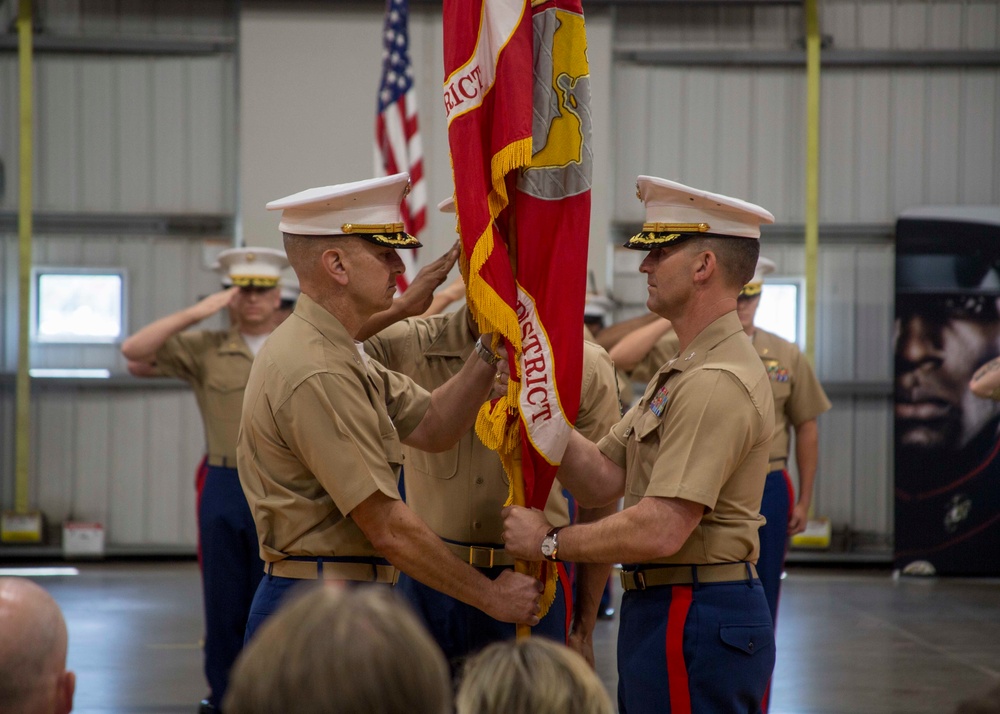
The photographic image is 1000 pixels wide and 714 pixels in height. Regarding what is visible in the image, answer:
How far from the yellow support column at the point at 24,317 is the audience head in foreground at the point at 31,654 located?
784cm

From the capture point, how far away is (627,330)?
6020 millimetres

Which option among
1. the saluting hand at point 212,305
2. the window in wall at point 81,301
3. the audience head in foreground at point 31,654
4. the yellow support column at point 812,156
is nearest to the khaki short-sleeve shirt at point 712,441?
the audience head in foreground at point 31,654

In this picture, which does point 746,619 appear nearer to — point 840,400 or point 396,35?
point 396,35

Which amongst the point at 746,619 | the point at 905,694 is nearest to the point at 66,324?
the point at 905,694

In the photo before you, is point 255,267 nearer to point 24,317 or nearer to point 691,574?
point 691,574

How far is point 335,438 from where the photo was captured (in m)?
2.29

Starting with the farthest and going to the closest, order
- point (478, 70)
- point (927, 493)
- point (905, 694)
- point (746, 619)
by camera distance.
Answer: point (927, 493) → point (905, 694) → point (478, 70) → point (746, 619)

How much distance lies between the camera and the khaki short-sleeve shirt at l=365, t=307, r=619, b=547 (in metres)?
2.99

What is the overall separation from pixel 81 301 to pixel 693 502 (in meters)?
7.64

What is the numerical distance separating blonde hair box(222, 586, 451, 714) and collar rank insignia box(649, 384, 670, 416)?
1472 millimetres

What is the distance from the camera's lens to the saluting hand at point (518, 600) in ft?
7.93

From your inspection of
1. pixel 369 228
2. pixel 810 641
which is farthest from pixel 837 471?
pixel 369 228

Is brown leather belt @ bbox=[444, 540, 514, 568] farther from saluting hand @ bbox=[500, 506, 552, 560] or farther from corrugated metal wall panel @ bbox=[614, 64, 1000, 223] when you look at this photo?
corrugated metal wall panel @ bbox=[614, 64, 1000, 223]

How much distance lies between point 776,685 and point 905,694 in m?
0.57
